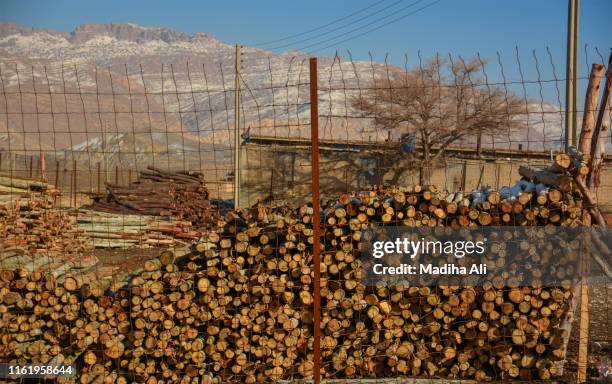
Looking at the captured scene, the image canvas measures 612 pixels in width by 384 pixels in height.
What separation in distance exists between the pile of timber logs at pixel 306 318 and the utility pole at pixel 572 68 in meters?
5.87

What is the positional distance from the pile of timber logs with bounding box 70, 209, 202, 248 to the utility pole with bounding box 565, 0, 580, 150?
905 cm

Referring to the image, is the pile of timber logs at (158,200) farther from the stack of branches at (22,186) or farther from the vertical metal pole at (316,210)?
the vertical metal pole at (316,210)

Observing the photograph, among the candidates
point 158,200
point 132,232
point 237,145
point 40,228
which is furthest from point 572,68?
point 158,200

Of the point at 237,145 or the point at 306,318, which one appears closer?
the point at 306,318

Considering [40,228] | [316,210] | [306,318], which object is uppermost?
[316,210]

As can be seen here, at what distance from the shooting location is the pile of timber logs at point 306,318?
6.46 meters

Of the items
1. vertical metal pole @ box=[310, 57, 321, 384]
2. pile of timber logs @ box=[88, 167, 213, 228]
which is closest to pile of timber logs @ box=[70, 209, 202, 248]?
pile of timber logs @ box=[88, 167, 213, 228]

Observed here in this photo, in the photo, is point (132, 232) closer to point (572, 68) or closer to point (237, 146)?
point (237, 146)

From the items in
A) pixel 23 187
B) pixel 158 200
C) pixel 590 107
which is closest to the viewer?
pixel 590 107

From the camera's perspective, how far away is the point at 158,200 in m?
23.7

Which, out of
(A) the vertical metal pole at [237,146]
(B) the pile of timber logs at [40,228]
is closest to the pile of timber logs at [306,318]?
(A) the vertical metal pole at [237,146]

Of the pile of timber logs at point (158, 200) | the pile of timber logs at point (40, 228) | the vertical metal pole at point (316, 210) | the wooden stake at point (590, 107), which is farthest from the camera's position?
the pile of timber logs at point (158, 200)

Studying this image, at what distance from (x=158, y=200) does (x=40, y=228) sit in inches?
271

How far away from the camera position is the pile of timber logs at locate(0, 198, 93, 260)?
52.7ft
